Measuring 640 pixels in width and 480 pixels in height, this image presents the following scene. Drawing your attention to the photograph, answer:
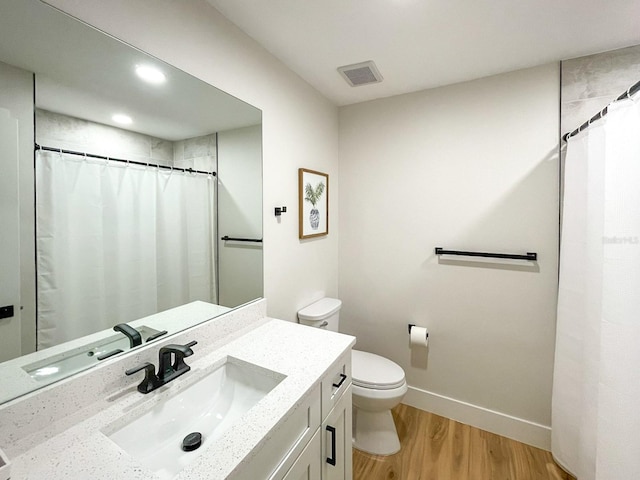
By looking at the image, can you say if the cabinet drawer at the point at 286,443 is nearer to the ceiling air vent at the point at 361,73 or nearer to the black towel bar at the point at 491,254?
the black towel bar at the point at 491,254

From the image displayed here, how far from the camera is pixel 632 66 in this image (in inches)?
61.9

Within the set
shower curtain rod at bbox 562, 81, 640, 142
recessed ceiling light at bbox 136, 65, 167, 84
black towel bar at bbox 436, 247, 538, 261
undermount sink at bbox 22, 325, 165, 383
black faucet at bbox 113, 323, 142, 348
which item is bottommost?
undermount sink at bbox 22, 325, 165, 383

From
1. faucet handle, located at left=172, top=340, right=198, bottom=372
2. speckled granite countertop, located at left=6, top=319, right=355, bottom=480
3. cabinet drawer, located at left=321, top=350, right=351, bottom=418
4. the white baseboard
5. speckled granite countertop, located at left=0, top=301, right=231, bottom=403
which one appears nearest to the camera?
speckled granite countertop, located at left=6, top=319, right=355, bottom=480

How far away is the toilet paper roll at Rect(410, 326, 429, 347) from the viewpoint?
2.06m

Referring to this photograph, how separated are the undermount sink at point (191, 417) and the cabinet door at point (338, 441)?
317 millimetres

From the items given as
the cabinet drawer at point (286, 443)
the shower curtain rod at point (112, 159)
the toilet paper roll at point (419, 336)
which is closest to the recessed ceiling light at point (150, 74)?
the shower curtain rod at point (112, 159)

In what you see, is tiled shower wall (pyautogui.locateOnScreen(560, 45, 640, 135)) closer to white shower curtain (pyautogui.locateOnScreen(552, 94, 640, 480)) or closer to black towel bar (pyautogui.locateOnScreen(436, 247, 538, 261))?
white shower curtain (pyautogui.locateOnScreen(552, 94, 640, 480))

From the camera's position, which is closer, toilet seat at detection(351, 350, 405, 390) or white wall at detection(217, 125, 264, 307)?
white wall at detection(217, 125, 264, 307)

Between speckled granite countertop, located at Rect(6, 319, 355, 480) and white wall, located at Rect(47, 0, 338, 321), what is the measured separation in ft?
1.80

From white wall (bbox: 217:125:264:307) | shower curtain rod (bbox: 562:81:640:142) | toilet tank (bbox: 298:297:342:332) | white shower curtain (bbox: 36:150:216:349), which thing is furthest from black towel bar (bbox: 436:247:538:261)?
white shower curtain (bbox: 36:150:216:349)

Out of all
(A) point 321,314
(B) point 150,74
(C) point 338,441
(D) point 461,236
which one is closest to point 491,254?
(D) point 461,236

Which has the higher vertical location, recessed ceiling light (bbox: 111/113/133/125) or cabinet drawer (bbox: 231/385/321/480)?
recessed ceiling light (bbox: 111/113/133/125)

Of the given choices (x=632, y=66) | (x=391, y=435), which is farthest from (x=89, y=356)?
(x=632, y=66)

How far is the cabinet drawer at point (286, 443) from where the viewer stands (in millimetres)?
765
